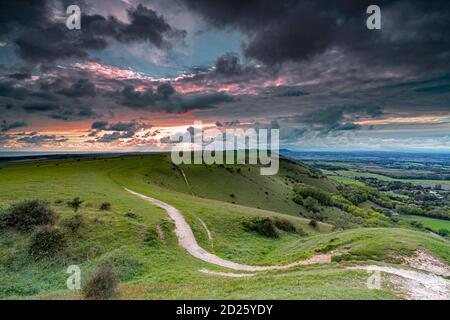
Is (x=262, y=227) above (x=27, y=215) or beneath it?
beneath

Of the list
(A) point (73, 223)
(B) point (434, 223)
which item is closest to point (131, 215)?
(A) point (73, 223)

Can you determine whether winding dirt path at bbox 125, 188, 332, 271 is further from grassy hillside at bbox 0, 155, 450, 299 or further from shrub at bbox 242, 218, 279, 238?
shrub at bbox 242, 218, 279, 238

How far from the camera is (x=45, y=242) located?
28594 mm

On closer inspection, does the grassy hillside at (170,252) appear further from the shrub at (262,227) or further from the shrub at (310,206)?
the shrub at (310,206)

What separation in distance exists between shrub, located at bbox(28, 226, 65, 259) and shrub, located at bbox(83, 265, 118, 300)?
14.8 m

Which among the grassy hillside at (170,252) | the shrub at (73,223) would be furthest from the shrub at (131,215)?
the shrub at (73,223)

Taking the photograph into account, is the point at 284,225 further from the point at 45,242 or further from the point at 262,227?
the point at 45,242

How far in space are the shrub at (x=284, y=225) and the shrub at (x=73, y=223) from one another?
3090cm

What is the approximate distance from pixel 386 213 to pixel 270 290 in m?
157

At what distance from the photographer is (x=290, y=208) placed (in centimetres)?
10262

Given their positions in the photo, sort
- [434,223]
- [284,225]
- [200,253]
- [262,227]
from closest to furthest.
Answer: [200,253] → [262,227] → [284,225] → [434,223]

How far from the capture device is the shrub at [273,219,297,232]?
1938 inches

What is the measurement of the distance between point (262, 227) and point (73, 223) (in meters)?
26.9

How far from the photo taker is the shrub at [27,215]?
32594mm
